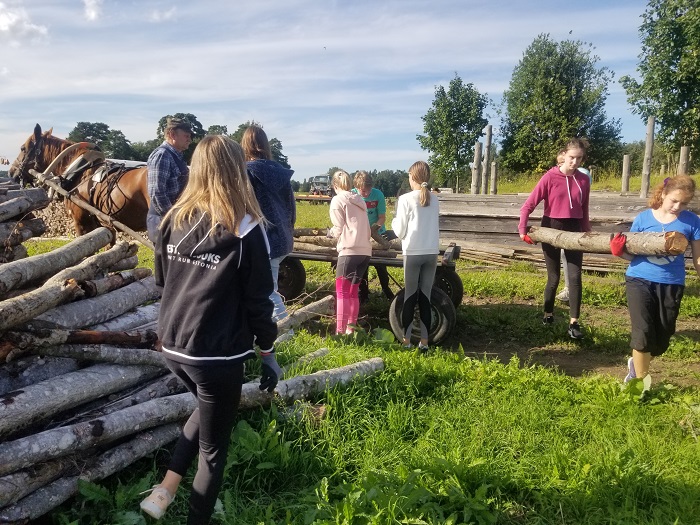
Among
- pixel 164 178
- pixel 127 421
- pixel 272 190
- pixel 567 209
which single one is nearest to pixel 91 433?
pixel 127 421

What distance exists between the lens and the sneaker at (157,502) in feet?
8.07

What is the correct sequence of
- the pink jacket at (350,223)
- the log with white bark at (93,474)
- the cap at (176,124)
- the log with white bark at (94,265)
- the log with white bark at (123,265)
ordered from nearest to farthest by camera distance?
1. the log with white bark at (93,474)
2. the log with white bark at (94,265)
3. the log with white bark at (123,265)
4. the cap at (176,124)
5. the pink jacket at (350,223)

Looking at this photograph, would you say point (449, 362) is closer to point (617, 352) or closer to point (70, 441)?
point (617, 352)

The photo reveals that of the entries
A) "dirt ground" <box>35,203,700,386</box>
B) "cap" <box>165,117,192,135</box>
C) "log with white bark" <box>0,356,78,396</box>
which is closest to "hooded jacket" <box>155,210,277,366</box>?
"log with white bark" <box>0,356,78,396</box>

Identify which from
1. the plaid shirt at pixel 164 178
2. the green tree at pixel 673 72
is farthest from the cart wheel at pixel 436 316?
the green tree at pixel 673 72

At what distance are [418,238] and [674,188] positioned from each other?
209 centimetres

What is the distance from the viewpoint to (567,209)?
231 inches

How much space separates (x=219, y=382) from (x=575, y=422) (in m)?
2.46

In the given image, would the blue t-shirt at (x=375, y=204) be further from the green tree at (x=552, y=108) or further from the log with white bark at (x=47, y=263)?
the green tree at (x=552, y=108)

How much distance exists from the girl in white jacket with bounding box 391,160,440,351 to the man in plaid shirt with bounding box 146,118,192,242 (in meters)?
2.10

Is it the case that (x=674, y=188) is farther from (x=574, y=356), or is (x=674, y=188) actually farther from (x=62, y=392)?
(x=62, y=392)

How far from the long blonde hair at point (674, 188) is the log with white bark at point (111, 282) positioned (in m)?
3.97

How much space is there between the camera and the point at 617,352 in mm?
5477

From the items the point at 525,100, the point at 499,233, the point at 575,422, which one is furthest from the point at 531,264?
the point at 525,100
